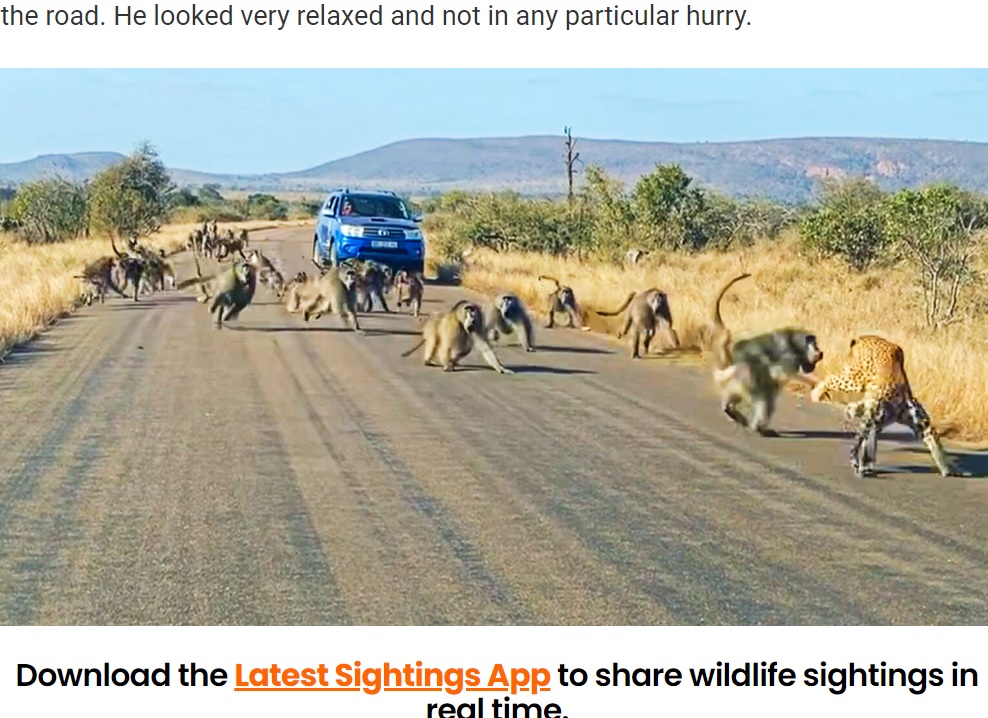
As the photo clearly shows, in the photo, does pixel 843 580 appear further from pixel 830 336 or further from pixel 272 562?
pixel 830 336

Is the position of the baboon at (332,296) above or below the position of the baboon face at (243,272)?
below

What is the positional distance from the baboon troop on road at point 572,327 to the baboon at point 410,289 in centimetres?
3

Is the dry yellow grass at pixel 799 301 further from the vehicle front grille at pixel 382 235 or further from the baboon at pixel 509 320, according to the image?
the baboon at pixel 509 320

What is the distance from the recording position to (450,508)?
8.27 metres

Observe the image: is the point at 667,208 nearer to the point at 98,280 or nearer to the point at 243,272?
the point at 98,280

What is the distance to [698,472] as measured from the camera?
9445 millimetres

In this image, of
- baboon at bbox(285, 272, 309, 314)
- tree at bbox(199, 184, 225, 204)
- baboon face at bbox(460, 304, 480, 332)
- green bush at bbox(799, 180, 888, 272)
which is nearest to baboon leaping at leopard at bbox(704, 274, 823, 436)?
baboon face at bbox(460, 304, 480, 332)

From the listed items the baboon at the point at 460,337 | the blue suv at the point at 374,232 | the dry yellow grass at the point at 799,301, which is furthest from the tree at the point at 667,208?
the baboon at the point at 460,337

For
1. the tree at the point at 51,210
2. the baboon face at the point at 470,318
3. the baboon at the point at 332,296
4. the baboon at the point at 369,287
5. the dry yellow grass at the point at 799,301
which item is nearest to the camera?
the dry yellow grass at the point at 799,301

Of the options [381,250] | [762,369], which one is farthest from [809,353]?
[381,250]

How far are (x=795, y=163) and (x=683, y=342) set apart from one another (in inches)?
5764

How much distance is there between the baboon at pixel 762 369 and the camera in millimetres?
10734

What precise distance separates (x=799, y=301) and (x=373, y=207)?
8.52 metres

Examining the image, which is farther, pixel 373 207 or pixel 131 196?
pixel 131 196
